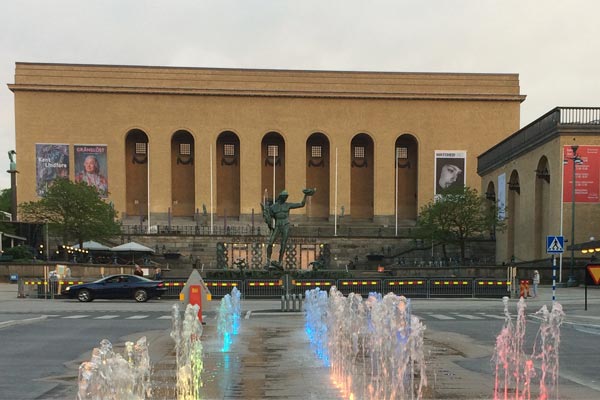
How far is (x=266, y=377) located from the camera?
8.60 m

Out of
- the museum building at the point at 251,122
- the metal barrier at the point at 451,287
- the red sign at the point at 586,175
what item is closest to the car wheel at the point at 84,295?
the metal barrier at the point at 451,287

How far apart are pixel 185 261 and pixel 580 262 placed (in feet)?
120

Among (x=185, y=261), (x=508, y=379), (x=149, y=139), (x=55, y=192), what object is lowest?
(x=185, y=261)

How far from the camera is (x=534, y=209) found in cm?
4575

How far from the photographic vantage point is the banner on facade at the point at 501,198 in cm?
5241

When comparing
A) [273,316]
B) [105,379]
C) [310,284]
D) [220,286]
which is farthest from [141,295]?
[105,379]

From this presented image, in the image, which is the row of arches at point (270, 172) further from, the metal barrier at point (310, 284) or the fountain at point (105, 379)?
the fountain at point (105, 379)

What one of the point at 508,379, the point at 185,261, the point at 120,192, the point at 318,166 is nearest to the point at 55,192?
the point at 185,261

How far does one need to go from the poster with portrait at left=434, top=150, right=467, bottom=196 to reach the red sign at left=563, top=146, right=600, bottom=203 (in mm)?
29844

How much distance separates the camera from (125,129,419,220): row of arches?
7619cm

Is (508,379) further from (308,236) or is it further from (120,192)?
(120,192)

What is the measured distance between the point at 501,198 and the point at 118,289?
38384mm

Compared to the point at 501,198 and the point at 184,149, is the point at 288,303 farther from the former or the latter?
the point at 184,149

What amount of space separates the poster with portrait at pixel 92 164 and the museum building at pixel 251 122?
0.40 feet
